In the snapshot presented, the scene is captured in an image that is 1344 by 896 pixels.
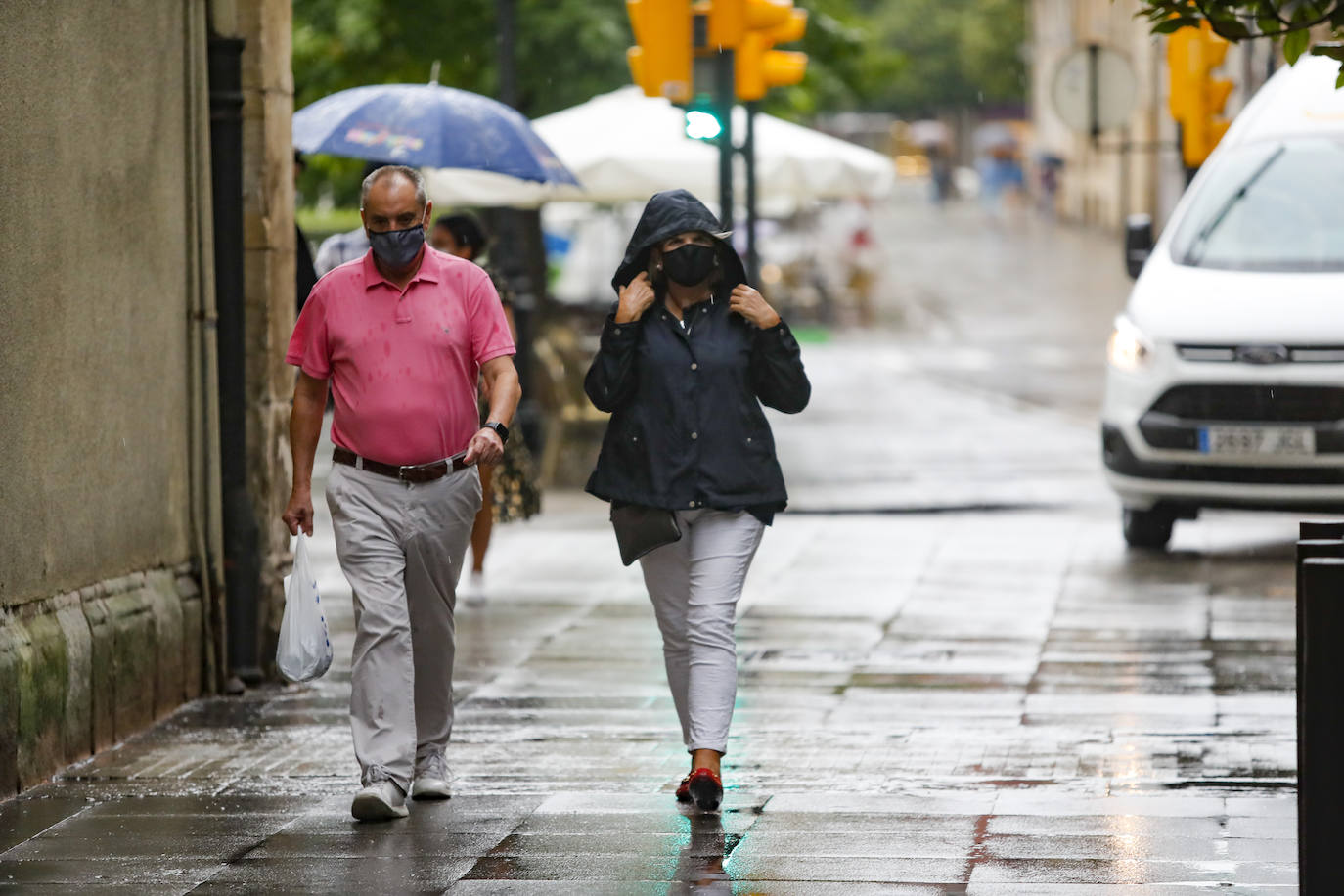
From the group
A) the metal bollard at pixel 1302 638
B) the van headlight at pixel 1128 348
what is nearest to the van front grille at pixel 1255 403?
the van headlight at pixel 1128 348

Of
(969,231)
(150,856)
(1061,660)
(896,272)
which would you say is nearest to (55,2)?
(150,856)

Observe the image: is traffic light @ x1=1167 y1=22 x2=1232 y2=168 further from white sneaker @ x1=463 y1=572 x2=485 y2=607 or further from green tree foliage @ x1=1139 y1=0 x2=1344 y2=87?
green tree foliage @ x1=1139 y1=0 x2=1344 y2=87

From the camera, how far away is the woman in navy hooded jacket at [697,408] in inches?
271

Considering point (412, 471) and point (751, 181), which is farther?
point (751, 181)

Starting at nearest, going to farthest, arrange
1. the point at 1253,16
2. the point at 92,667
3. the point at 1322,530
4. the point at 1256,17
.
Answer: the point at 1322,530 < the point at 1256,17 < the point at 1253,16 < the point at 92,667

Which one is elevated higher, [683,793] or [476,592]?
[683,793]

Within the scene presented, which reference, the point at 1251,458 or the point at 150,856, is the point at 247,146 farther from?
the point at 1251,458

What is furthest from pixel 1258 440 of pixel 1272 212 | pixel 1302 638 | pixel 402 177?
pixel 1302 638

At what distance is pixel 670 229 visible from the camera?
6.87 meters

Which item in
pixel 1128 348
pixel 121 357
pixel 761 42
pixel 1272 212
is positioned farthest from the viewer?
pixel 761 42

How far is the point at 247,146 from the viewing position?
909 centimetres

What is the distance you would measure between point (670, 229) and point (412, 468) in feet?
3.32

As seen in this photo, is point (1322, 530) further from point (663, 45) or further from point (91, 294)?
point (663, 45)

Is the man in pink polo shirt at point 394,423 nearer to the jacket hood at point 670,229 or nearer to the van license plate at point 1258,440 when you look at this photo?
the jacket hood at point 670,229
